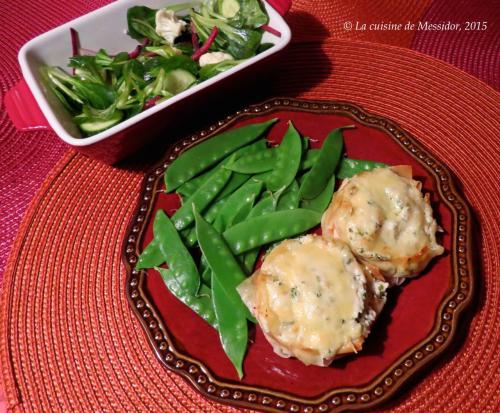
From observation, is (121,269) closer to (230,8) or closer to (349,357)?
(349,357)

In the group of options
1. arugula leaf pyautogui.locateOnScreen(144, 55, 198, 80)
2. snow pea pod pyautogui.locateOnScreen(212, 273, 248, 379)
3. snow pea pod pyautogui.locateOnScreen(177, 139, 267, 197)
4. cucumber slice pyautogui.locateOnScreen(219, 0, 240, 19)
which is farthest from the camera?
cucumber slice pyautogui.locateOnScreen(219, 0, 240, 19)

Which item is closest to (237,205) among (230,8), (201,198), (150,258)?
(201,198)

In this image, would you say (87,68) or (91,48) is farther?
(91,48)

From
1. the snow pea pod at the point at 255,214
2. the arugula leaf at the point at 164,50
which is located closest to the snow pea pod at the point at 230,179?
the snow pea pod at the point at 255,214

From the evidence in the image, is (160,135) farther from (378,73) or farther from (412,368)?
(412,368)

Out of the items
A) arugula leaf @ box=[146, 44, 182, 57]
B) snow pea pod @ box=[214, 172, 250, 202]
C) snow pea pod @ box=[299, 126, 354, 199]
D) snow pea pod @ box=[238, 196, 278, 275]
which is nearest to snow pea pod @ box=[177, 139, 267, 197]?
snow pea pod @ box=[214, 172, 250, 202]

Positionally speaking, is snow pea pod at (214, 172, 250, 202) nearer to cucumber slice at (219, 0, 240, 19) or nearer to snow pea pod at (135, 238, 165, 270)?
snow pea pod at (135, 238, 165, 270)

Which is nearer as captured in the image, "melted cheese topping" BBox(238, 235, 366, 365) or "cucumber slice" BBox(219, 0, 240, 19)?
"melted cheese topping" BBox(238, 235, 366, 365)
